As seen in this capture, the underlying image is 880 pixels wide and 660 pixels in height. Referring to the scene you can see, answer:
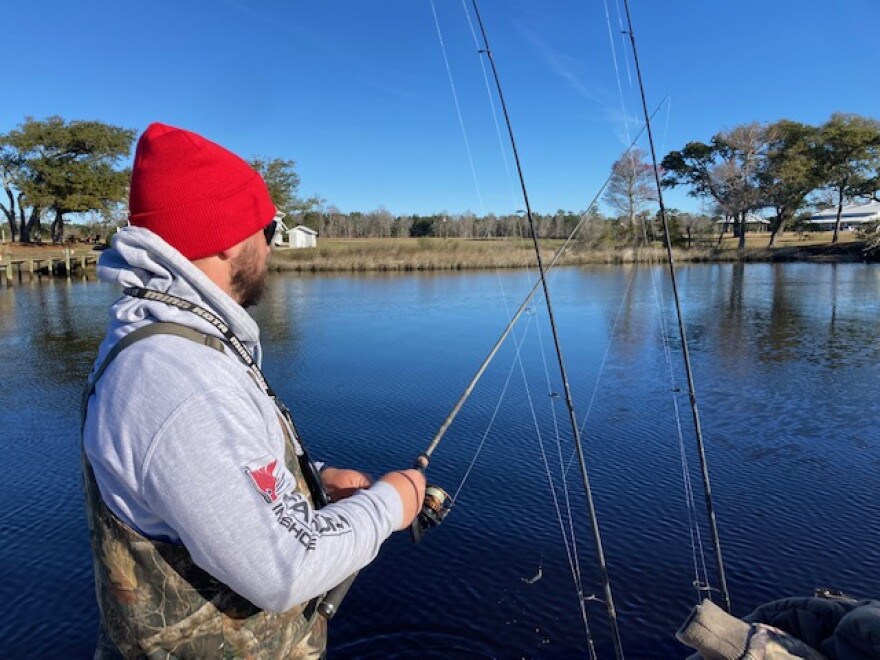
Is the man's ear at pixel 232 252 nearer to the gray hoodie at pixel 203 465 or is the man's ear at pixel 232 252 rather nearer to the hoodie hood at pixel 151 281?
the hoodie hood at pixel 151 281

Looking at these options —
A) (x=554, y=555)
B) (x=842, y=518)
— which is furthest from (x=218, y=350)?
(x=842, y=518)

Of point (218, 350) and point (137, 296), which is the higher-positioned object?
point (137, 296)

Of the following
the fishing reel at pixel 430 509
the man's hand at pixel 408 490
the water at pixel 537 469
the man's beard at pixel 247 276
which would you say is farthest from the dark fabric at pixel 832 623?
the man's beard at pixel 247 276

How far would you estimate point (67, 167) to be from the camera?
4562 centimetres

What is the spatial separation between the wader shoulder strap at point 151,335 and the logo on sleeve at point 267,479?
0.28m

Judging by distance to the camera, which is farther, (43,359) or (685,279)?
Result: (685,279)

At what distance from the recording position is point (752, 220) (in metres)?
61.2

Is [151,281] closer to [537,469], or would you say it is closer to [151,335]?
[151,335]

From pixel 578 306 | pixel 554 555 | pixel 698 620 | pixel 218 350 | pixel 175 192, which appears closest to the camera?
pixel 218 350

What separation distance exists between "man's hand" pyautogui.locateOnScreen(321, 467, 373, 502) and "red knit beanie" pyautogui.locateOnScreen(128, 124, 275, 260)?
0.93 m

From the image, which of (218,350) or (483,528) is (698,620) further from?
(483,528)

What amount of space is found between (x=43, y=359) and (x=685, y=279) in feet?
95.2

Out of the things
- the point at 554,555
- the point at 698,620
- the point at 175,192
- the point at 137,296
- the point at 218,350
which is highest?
the point at 175,192

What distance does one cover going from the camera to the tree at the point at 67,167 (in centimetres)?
4456
